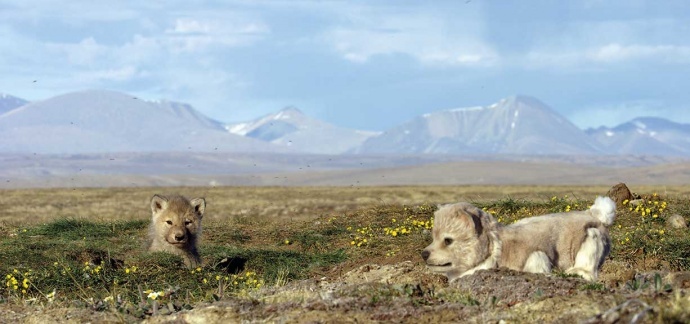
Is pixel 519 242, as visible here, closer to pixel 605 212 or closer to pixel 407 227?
pixel 605 212

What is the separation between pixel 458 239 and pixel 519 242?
0.83 meters

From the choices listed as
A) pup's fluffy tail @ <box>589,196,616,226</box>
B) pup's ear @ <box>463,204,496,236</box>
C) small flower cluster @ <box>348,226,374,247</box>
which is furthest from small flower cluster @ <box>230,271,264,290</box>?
pup's fluffy tail @ <box>589,196,616,226</box>

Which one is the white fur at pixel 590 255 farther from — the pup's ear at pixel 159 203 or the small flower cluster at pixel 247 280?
the pup's ear at pixel 159 203

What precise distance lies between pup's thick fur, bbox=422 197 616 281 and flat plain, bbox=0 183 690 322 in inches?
15.0

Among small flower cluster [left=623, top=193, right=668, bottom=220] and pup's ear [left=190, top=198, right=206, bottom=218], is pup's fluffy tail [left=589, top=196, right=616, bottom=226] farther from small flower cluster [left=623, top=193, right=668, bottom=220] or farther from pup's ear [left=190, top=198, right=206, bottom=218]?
pup's ear [left=190, top=198, right=206, bottom=218]

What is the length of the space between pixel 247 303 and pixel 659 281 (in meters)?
3.97

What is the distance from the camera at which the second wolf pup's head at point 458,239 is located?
421 inches

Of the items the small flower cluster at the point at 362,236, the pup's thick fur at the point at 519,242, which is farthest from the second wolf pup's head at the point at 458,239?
the small flower cluster at the point at 362,236

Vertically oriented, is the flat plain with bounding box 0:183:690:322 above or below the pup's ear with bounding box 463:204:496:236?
below

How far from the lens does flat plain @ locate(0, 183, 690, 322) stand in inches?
364

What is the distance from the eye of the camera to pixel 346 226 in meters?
21.0

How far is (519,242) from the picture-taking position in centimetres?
1113

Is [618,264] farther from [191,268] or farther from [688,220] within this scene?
[191,268]

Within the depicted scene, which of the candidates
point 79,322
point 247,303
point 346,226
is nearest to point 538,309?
point 247,303
